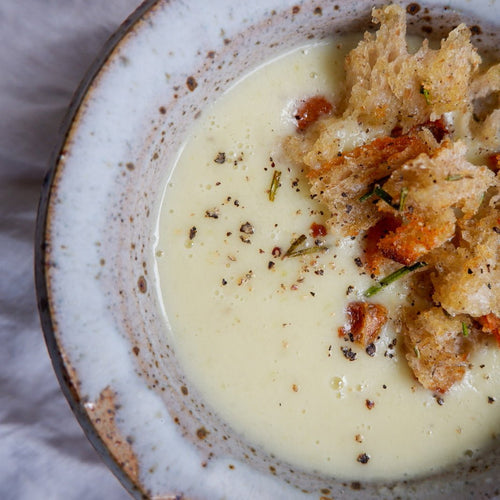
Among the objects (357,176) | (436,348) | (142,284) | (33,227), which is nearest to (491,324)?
(436,348)

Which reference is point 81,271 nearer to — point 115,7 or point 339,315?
point 339,315

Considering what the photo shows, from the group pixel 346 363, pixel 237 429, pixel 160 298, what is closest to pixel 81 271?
Answer: pixel 160 298

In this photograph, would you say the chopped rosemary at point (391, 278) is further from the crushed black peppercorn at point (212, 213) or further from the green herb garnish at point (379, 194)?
the crushed black peppercorn at point (212, 213)

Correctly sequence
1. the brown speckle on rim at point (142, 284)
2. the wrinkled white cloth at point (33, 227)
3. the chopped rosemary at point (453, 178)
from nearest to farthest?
the chopped rosemary at point (453, 178), the brown speckle on rim at point (142, 284), the wrinkled white cloth at point (33, 227)

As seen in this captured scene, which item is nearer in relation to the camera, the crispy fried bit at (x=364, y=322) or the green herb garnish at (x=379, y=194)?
the green herb garnish at (x=379, y=194)

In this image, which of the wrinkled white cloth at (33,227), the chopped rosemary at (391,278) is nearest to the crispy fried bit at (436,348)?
the chopped rosemary at (391,278)

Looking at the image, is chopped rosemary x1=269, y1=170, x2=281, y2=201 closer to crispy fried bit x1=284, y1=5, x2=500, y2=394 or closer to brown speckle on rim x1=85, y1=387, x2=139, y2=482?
crispy fried bit x1=284, y1=5, x2=500, y2=394

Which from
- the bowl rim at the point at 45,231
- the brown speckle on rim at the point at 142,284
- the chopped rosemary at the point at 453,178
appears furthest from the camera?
the brown speckle on rim at the point at 142,284

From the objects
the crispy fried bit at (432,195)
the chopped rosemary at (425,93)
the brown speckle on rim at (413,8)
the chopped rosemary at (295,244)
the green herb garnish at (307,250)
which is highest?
the brown speckle on rim at (413,8)
